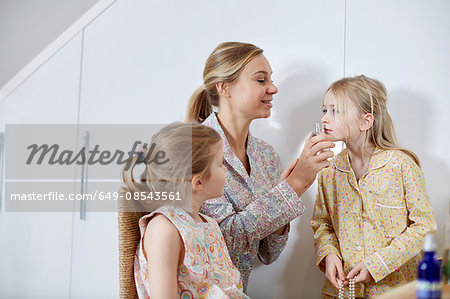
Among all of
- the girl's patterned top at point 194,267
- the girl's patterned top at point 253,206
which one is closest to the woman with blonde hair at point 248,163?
the girl's patterned top at point 253,206

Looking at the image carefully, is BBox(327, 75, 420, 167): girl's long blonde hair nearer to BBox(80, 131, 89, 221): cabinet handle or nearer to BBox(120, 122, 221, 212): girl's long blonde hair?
BBox(120, 122, 221, 212): girl's long blonde hair

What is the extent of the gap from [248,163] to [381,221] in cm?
51

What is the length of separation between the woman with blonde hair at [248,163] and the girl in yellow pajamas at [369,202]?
139mm

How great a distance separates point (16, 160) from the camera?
7.09ft

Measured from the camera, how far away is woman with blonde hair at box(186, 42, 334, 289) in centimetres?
161

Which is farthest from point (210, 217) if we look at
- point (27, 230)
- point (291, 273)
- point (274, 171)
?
point (27, 230)

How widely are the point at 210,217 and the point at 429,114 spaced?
35.4 inches

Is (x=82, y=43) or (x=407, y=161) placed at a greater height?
(x=82, y=43)

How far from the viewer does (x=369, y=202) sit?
1.66 meters

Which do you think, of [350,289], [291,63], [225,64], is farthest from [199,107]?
[350,289]

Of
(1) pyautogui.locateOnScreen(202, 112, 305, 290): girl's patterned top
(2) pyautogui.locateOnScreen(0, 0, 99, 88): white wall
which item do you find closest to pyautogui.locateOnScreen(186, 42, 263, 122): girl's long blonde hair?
(1) pyautogui.locateOnScreen(202, 112, 305, 290): girl's patterned top

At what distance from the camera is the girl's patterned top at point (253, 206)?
5.29ft

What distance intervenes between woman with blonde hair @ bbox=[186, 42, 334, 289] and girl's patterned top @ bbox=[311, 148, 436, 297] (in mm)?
168

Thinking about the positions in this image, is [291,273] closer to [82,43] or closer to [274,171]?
[274,171]
